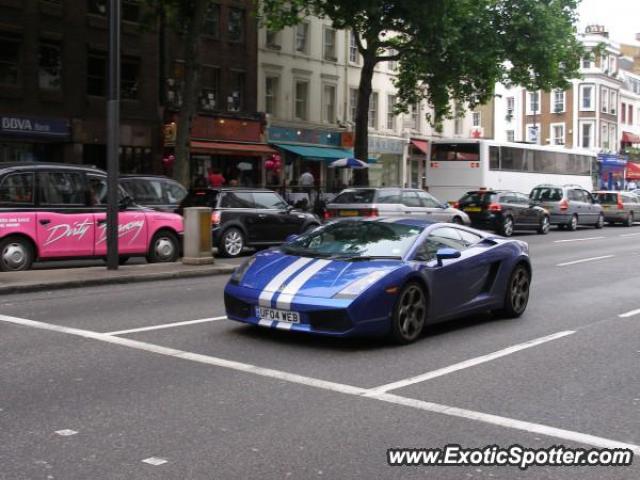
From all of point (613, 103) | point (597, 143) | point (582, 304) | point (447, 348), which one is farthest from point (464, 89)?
point (613, 103)

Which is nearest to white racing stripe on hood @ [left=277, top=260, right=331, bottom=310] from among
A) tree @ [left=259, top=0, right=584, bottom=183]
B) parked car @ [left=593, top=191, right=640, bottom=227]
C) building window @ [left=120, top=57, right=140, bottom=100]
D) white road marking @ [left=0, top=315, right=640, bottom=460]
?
white road marking @ [left=0, top=315, right=640, bottom=460]

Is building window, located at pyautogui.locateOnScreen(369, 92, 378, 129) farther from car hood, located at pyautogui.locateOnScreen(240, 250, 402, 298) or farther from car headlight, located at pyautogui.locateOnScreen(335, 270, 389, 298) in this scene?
car headlight, located at pyautogui.locateOnScreen(335, 270, 389, 298)

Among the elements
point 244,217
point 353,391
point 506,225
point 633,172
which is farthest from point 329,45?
point 633,172

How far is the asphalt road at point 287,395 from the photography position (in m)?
4.89

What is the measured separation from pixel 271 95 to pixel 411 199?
1716cm

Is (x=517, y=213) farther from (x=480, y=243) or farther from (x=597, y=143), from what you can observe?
(x=597, y=143)

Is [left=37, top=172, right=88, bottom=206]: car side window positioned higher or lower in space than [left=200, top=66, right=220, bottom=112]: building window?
lower

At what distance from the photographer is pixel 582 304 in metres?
12.0

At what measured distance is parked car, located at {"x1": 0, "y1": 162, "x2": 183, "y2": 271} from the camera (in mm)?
14180

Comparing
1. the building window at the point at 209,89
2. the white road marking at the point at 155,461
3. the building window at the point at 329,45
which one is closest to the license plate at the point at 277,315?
the white road marking at the point at 155,461

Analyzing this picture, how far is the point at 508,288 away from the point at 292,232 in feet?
36.1

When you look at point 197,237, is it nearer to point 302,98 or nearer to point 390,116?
point 302,98

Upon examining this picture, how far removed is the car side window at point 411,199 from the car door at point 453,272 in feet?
47.4

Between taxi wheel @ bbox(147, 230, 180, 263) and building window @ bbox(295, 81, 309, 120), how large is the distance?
2562cm
